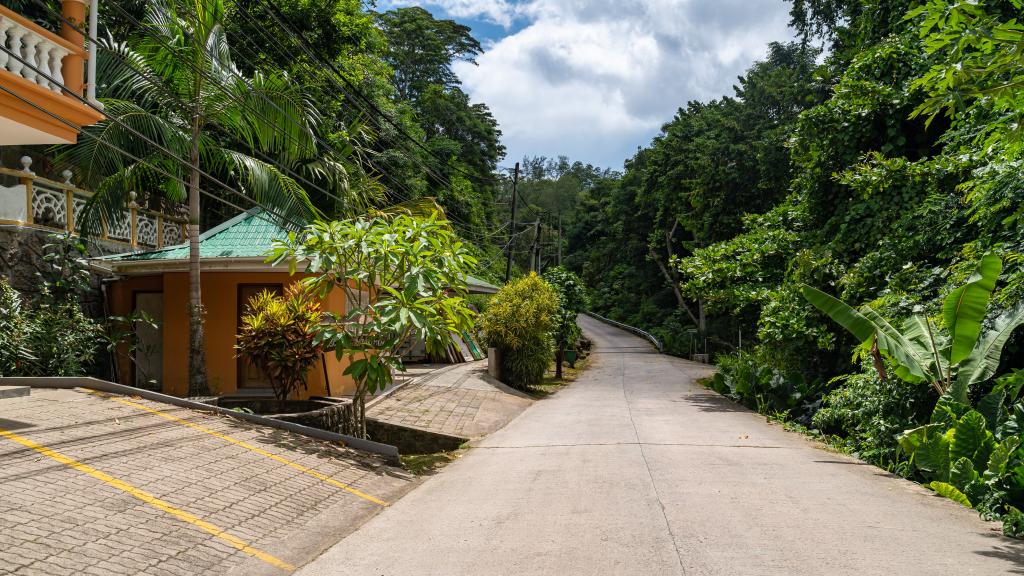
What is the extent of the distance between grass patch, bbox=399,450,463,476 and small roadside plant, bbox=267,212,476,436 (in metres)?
1.35

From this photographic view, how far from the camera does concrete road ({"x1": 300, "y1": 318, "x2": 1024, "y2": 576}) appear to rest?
564 cm

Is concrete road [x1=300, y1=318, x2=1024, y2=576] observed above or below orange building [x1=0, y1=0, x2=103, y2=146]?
below

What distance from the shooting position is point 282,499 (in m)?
7.48

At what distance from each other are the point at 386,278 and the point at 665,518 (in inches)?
215

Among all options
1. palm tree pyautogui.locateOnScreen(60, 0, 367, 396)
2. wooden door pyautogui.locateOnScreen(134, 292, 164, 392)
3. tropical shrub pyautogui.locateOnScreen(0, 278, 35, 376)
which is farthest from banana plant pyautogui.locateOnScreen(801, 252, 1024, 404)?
wooden door pyautogui.locateOnScreen(134, 292, 164, 392)

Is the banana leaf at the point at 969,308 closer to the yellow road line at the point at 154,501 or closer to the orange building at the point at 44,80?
the yellow road line at the point at 154,501

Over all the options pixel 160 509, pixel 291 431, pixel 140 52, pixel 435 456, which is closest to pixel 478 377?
pixel 435 456

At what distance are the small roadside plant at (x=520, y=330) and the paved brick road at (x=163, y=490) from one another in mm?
11173

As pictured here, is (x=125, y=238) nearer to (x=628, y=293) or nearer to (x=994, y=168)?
(x=994, y=168)

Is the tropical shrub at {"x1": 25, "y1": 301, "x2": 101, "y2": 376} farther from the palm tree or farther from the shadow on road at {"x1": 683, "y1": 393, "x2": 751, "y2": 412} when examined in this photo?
the shadow on road at {"x1": 683, "y1": 393, "x2": 751, "y2": 412}

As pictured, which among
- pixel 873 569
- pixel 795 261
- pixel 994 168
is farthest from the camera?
pixel 795 261

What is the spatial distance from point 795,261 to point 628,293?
115ft

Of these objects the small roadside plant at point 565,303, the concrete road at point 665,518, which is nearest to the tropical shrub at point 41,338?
the concrete road at point 665,518

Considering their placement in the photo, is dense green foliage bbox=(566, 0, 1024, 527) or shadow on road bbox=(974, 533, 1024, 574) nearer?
shadow on road bbox=(974, 533, 1024, 574)
